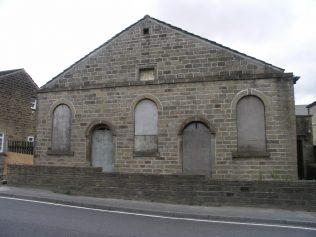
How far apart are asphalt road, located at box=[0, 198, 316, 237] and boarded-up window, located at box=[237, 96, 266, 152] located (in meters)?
6.23

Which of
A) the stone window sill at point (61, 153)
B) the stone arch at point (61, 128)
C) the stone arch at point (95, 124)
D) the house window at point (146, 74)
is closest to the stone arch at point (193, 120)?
the house window at point (146, 74)

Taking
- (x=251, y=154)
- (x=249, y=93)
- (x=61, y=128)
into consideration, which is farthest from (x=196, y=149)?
(x=61, y=128)

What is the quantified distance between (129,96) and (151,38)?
3087mm

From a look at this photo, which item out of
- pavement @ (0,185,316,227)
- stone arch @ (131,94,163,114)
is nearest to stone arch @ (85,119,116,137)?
stone arch @ (131,94,163,114)

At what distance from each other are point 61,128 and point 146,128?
465 centimetres

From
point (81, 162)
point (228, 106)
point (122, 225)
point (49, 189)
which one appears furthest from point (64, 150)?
point (122, 225)

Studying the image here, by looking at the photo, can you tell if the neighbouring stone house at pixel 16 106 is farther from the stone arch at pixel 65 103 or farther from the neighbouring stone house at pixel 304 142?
the neighbouring stone house at pixel 304 142

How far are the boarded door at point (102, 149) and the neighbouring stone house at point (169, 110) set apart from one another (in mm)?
49

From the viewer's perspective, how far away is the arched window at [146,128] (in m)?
16.6

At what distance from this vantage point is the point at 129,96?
1727 centimetres

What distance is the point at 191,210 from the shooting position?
36.4 ft

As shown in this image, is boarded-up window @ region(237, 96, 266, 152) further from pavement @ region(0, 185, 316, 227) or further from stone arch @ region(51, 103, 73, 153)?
stone arch @ region(51, 103, 73, 153)

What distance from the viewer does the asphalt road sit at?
765cm

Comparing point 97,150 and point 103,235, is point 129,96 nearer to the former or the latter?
point 97,150
